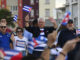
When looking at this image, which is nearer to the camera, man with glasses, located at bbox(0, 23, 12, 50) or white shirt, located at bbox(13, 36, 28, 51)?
man with glasses, located at bbox(0, 23, 12, 50)

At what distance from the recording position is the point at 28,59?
3838mm

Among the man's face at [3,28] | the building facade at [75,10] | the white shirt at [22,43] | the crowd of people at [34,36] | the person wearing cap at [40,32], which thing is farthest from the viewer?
the building facade at [75,10]

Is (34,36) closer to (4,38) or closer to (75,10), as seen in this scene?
(4,38)

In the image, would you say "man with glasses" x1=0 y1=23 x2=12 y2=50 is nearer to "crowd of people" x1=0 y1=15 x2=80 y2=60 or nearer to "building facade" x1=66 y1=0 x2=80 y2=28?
"crowd of people" x1=0 y1=15 x2=80 y2=60

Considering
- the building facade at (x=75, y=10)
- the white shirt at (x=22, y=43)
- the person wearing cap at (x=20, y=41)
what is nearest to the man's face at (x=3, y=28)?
the person wearing cap at (x=20, y=41)

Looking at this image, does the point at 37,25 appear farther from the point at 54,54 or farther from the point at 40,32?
the point at 54,54

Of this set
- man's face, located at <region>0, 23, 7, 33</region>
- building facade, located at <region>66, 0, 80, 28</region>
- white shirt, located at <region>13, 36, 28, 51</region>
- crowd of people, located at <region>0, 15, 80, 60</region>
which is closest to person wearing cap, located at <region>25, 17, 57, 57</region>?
crowd of people, located at <region>0, 15, 80, 60</region>

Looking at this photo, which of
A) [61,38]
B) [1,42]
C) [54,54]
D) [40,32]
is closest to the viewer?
[61,38]

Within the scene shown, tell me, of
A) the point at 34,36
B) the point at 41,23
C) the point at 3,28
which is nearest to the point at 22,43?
the point at 34,36

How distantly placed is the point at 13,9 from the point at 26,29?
5926cm

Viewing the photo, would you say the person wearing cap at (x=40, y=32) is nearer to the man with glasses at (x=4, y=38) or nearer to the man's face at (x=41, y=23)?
the man's face at (x=41, y=23)

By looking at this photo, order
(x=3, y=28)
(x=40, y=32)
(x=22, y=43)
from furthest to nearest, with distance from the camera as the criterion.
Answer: (x=22, y=43), (x=40, y=32), (x=3, y=28)

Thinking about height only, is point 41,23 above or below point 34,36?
above

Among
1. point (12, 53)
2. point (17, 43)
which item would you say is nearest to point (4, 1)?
point (17, 43)
